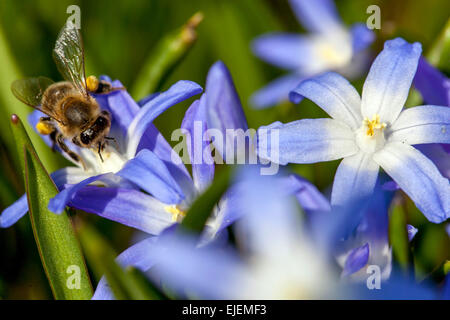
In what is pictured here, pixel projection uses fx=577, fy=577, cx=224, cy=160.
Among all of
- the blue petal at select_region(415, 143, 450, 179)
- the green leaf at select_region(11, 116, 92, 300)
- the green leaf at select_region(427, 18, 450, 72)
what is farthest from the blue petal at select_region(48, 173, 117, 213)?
the green leaf at select_region(427, 18, 450, 72)

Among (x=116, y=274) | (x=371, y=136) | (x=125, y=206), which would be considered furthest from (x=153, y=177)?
(x=371, y=136)

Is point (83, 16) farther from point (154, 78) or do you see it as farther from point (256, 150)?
point (256, 150)

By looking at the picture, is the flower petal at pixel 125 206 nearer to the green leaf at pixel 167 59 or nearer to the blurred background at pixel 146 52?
the blurred background at pixel 146 52

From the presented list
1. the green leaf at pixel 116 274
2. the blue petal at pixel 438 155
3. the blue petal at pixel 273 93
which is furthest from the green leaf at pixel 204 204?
the blue petal at pixel 273 93

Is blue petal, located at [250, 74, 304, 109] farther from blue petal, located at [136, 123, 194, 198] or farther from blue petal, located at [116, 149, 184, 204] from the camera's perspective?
blue petal, located at [116, 149, 184, 204]

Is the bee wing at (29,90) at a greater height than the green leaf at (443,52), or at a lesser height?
lesser

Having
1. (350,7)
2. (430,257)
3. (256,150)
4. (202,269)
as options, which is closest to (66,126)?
(256,150)

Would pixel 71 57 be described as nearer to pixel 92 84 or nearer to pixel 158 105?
pixel 92 84
